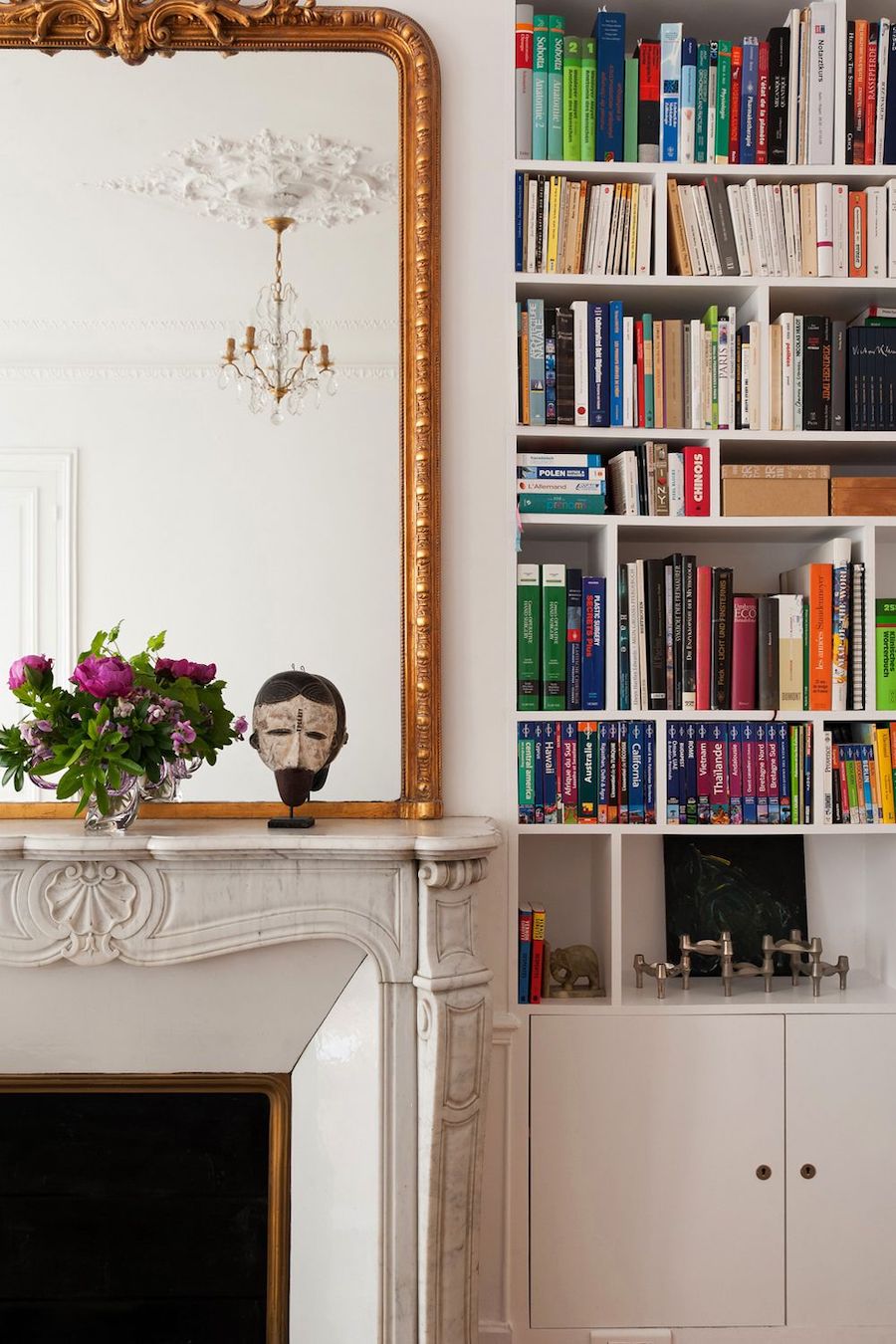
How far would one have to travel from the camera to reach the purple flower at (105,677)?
194 cm

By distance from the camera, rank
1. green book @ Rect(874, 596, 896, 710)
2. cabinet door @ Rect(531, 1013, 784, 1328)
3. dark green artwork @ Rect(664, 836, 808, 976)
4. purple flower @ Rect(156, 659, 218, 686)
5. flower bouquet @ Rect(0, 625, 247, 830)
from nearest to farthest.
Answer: flower bouquet @ Rect(0, 625, 247, 830), purple flower @ Rect(156, 659, 218, 686), cabinet door @ Rect(531, 1013, 784, 1328), green book @ Rect(874, 596, 896, 710), dark green artwork @ Rect(664, 836, 808, 976)

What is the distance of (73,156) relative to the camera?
7.45ft

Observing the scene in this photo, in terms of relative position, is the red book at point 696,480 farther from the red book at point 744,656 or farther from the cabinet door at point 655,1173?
the cabinet door at point 655,1173

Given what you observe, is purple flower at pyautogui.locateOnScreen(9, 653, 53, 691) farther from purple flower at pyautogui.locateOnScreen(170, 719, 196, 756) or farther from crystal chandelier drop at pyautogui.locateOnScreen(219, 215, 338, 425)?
crystal chandelier drop at pyautogui.locateOnScreen(219, 215, 338, 425)

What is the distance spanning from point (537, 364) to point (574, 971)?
49.1 inches

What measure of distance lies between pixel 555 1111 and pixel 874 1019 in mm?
664

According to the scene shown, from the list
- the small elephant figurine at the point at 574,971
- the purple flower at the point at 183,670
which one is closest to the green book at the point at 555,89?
the purple flower at the point at 183,670

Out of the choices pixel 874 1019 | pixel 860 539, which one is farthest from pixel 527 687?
pixel 874 1019

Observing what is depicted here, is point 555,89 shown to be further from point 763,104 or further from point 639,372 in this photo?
point 639,372

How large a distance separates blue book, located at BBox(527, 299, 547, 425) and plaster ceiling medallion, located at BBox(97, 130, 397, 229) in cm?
38

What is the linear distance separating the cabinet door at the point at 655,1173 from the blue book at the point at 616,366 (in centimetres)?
121

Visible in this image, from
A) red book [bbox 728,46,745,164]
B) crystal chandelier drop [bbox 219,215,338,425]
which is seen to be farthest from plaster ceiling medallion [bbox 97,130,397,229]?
red book [bbox 728,46,745,164]

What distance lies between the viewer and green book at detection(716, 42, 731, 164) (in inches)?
91.8

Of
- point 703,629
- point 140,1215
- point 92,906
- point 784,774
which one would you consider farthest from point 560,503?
Result: point 140,1215
